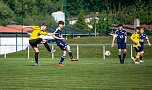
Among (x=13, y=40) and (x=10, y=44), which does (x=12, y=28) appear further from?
(x=10, y=44)

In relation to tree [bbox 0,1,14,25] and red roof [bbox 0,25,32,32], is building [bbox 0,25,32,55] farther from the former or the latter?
tree [bbox 0,1,14,25]

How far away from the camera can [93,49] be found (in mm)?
42531

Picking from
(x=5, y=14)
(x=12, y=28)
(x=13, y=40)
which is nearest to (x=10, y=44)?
(x=13, y=40)

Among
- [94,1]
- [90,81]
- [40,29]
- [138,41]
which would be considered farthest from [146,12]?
[90,81]

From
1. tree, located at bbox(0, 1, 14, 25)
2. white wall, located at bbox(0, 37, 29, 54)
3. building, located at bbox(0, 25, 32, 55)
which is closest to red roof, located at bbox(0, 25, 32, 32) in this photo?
building, located at bbox(0, 25, 32, 55)

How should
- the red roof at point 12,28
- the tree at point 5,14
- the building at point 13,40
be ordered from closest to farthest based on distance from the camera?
the building at point 13,40
the red roof at point 12,28
the tree at point 5,14

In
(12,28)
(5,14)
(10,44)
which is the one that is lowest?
(10,44)

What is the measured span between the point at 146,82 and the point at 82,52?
28.0 metres

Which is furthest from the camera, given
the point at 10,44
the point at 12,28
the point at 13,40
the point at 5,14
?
the point at 5,14

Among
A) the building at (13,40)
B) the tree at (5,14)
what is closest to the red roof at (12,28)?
the building at (13,40)

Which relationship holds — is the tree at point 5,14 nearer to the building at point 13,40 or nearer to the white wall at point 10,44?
the building at point 13,40

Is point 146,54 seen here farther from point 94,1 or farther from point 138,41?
point 94,1

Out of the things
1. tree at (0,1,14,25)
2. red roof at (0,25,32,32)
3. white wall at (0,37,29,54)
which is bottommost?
white wall at (0,37,29,54)

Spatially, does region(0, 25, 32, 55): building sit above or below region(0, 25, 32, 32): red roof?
below
